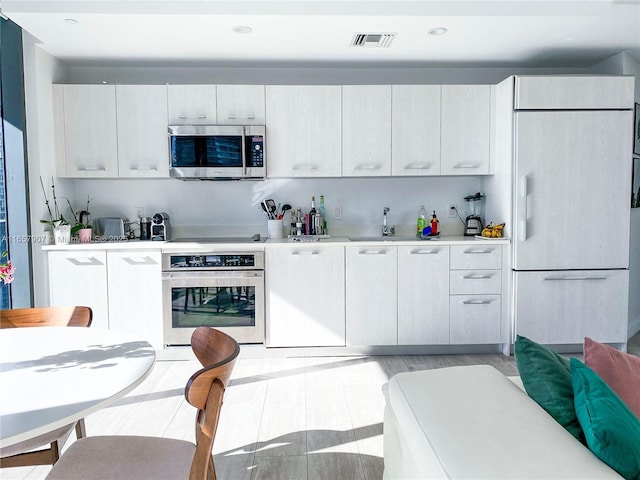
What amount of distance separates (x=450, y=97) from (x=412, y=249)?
126 centimetres

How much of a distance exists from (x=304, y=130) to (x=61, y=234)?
1.99 meters

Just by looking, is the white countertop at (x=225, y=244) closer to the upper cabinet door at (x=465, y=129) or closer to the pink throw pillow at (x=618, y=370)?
the upper cabinet door at (x=465, y=129)

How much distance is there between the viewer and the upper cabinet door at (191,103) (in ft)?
12.8

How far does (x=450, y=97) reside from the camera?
3973mm

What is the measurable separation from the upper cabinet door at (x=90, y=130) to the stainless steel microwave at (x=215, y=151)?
19.4 inches

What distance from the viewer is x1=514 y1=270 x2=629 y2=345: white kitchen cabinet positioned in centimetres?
375

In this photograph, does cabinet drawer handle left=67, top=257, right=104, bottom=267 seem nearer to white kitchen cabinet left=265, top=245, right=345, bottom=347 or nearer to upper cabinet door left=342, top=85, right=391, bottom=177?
white kitchen cabinet left=265, top=245, right=345, bottom=347

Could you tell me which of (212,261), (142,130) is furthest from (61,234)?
(212,261)

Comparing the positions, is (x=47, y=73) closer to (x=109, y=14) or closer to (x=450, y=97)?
(x=109, y=14)

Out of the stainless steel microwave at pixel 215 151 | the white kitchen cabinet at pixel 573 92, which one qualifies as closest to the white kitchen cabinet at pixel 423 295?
the white kitchen cabinet at pixel 573 92

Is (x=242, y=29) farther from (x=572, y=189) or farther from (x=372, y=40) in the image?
(x=572, y=189)

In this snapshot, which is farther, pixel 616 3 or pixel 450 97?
pixel 450 97

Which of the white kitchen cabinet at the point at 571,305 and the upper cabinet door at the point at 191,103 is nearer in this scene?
→ the white kitchen cabinet at the point at 571,305

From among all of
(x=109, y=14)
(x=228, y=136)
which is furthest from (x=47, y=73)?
(x=228, y=136)
